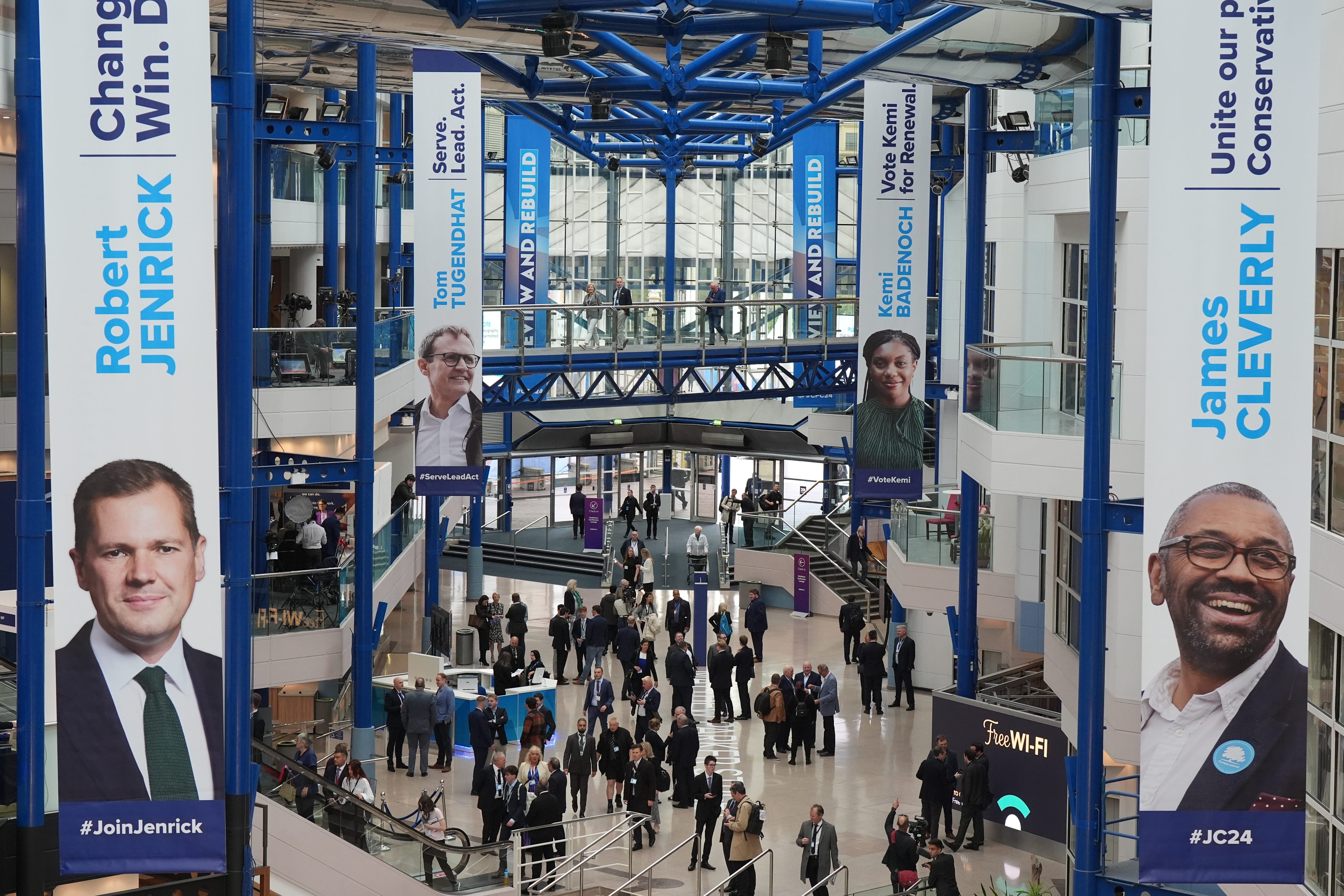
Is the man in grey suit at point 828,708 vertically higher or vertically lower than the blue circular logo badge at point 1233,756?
lower

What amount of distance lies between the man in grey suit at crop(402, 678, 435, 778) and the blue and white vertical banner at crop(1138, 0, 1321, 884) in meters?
13.1

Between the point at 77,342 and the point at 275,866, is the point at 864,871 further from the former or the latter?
the point at 77,342

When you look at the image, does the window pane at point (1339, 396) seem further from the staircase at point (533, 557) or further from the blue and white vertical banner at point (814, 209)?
the blue and white vertical banner at point (814, 209)

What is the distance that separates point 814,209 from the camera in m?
39.4

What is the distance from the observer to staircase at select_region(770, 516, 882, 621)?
32125 mm

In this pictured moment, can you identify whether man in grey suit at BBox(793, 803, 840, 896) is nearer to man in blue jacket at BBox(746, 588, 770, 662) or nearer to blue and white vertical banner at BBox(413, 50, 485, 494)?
blue and white vertical banner at BBox(413, 50, 485, 494)

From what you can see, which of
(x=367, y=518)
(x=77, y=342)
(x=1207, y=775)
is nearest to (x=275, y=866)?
(x=367, y=518)

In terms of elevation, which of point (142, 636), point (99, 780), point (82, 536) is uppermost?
point (82, 536)

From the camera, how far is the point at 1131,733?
16.0 meters

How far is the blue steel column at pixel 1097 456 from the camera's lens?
10.9m

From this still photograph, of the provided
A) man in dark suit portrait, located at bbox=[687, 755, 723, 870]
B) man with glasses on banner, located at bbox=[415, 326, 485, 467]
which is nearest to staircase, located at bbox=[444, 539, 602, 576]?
man with glasses on banner, located at bbox=[415, 326, 485, 467]

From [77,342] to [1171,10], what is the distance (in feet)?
21.1

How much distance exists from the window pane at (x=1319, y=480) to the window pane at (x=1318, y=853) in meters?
2.11

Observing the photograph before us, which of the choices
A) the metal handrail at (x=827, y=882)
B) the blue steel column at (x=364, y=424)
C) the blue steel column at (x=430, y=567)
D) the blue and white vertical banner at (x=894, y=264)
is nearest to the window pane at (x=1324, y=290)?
the metal handrail at (x=827, y=882)
